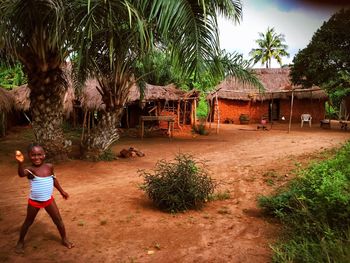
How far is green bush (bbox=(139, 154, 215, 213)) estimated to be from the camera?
5.17 meters

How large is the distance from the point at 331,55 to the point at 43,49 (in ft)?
49.5

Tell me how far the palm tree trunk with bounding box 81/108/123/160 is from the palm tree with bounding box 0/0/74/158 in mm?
591

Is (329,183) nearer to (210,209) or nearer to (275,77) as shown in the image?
(210,209)

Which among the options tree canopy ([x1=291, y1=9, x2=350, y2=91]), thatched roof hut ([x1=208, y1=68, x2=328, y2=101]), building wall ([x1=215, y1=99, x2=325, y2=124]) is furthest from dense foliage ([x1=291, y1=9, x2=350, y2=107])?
building wall ([x1=215, y1=99, x2=325, y2=124])

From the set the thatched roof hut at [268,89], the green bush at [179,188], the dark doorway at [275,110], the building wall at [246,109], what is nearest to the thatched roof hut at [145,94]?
the thatched roof hut at [268,89]

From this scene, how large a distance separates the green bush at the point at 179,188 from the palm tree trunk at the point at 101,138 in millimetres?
5115

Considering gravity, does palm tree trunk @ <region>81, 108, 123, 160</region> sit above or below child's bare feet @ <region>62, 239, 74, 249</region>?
above

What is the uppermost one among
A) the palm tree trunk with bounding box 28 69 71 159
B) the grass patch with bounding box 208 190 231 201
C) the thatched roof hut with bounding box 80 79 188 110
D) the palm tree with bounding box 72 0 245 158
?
the palm tree with bounding box 72 0 245 158

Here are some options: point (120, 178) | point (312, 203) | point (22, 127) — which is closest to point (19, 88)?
point (22, 127)

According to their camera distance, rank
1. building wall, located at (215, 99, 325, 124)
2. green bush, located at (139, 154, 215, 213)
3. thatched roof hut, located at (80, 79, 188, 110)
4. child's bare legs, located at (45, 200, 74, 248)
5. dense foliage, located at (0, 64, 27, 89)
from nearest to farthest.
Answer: child's bare legs, located at (45, 200, 74, 248) → green bush, located at (139, 154, 215, 213) → thatched roof hut, located at (80, 79, 188, 110) → dense foliage, located at (0, 64, 27, 89) → building wall, located at (215, 99, 325, 124)

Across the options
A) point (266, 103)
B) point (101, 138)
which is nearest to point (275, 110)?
point (266, 103)

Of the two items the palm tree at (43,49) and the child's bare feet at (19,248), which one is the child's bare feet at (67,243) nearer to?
the child's bare feet at (19,248)

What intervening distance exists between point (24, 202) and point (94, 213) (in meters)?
1.63

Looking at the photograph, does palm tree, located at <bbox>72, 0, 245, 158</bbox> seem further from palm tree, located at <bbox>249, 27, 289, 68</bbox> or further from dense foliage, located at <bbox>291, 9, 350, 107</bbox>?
palm tree, located at <bbox>249, 27, 289, 68</bbox>
